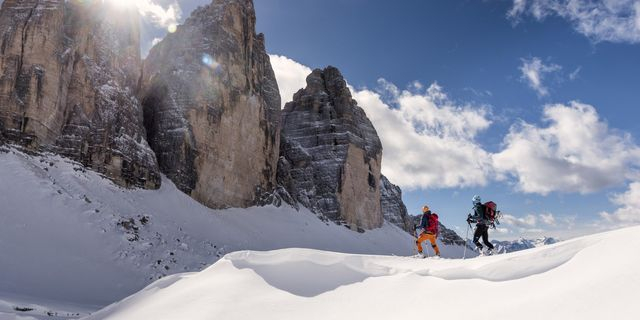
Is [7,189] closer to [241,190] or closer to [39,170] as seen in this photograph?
[39,170]

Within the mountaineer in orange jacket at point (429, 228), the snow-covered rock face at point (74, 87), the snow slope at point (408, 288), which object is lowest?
the snow slope at point (408, 288)

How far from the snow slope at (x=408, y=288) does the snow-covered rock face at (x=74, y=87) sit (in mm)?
22442

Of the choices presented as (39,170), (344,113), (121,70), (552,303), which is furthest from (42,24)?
(344,113)

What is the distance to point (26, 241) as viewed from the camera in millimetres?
19969

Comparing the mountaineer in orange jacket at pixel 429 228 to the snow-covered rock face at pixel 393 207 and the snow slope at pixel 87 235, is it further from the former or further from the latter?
the snow-covered rock face at pixel 393 207

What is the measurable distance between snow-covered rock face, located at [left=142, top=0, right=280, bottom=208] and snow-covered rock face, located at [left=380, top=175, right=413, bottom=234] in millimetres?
43697

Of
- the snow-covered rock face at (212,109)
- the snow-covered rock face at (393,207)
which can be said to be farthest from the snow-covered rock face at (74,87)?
the snow-covered rock face at (393,207)

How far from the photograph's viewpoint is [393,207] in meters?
90.9

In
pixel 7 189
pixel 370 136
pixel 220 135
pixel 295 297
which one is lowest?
pixel 295 297

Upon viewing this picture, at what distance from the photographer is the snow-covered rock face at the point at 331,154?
62094 mm

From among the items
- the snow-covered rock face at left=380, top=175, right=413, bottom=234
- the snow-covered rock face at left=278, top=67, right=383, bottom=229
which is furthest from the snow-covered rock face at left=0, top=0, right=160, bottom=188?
the snow-covered rock face at left=380, top=175, right=413, bottom=234

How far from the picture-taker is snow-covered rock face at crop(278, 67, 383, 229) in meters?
62.1

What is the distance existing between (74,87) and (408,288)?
99.3 ft

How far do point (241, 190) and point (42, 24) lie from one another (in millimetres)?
22646
